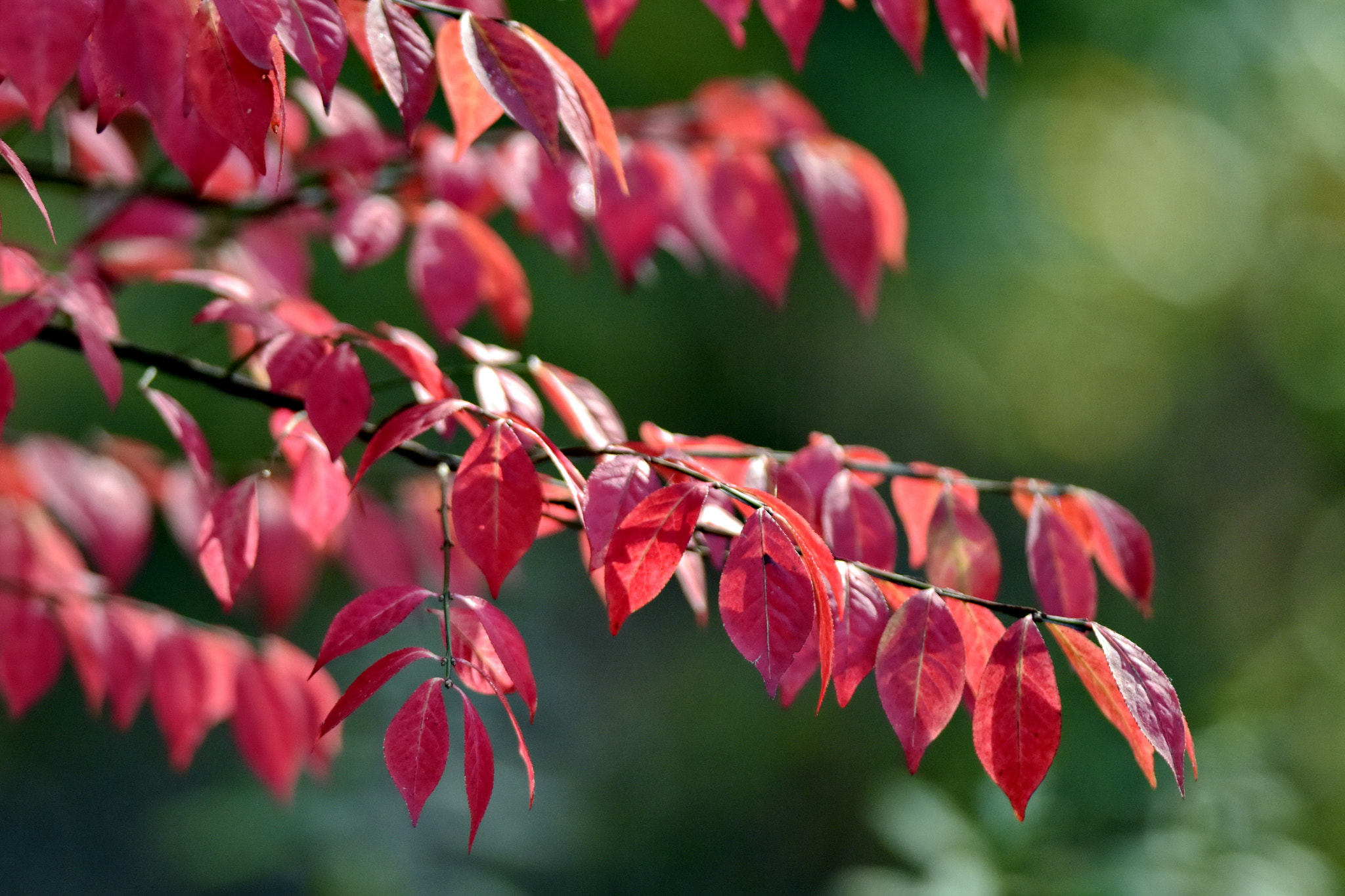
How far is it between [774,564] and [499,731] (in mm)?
3593

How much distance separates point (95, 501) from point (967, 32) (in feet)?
2.93

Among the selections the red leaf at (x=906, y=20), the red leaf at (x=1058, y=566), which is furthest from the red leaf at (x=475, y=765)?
the red leaf at (x=906, y=20)

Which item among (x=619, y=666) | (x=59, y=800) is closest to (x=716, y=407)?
(x=619, y=666)

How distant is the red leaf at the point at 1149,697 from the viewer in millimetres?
456

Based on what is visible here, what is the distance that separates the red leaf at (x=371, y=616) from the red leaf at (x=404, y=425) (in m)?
0.07

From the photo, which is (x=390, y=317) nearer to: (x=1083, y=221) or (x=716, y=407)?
(x=716, y=407)

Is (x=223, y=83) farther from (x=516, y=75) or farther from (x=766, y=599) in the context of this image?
(x=766, y=599)

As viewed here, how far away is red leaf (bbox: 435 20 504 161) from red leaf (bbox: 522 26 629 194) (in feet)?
0.14

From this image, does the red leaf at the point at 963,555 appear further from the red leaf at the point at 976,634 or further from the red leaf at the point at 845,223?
the red leaf at the point at 845,223

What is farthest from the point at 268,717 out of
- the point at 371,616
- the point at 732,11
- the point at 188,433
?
the point at 732,11

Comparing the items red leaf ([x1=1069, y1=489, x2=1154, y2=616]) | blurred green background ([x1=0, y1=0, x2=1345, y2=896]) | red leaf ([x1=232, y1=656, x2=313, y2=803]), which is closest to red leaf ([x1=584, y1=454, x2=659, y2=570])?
red leaf ([x1=1069, y1=489, x2=1154, y2=616])

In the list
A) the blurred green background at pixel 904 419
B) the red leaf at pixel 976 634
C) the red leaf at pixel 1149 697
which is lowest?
the blurred green background at pixel 904 419

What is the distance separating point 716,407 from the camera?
3.96 m

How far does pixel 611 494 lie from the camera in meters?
0.50
